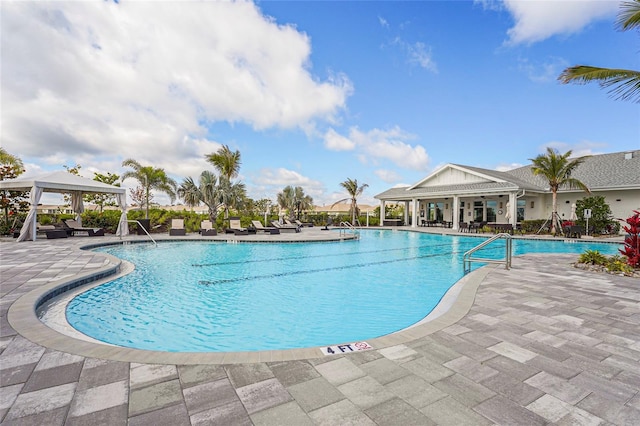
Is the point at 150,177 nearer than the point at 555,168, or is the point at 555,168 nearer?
the point at 555,168

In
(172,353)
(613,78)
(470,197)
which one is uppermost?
(613,78)

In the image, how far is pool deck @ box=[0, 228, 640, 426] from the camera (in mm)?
2002

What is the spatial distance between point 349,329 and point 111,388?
345 centimetres

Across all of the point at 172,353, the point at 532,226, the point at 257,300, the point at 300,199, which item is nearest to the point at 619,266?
the point at 257,300

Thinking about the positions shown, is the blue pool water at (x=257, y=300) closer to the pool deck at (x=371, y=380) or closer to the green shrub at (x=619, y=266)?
the pool deck at (x=371, y=380)

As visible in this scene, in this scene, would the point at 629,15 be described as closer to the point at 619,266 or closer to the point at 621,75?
the point at 621,75

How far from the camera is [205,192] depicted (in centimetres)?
2259

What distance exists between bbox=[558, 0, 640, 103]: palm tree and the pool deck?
4.81 m

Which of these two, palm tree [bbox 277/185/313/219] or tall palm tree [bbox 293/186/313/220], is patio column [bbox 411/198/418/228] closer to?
tall palm tree [bbox 293/186/313/220]

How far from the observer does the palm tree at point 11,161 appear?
55.9 ft

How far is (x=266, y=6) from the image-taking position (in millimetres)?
10984

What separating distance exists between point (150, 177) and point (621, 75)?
2671cm

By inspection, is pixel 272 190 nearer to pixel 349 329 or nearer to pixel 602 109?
pixel 602 109

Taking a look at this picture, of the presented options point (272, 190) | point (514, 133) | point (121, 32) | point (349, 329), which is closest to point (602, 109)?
point (514, 133)
